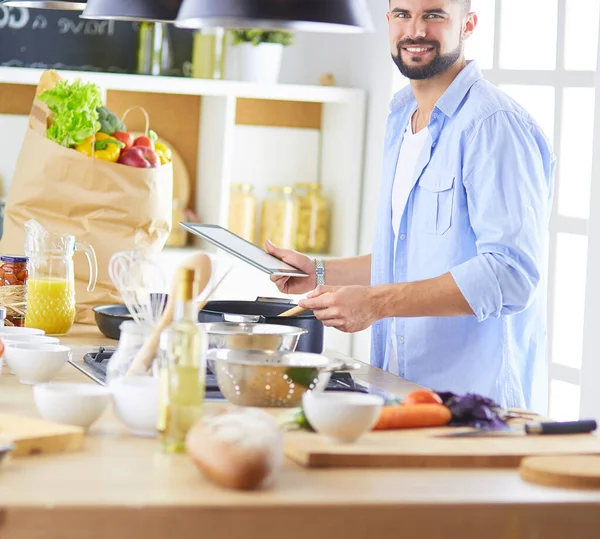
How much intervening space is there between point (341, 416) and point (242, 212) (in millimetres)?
3105

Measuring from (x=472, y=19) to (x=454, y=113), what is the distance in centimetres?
29

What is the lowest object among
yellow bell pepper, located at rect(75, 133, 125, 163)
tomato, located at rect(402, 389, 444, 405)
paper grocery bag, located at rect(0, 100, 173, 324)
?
tomato, located at rect(402, 389, 444, 405)

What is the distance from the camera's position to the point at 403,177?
9.02ft

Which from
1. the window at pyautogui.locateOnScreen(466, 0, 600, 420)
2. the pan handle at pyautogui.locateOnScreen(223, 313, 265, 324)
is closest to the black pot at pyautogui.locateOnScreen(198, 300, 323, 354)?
the pan handle at pyautogui.locateOnScreen(223, 313, 265, 324)

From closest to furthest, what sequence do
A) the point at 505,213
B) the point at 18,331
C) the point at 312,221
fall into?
the point at 18,331
the point at 505,213
the point at 312,221

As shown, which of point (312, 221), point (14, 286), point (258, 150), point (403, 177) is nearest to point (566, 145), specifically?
point (403, 177)

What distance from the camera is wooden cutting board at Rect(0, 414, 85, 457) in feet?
4.56

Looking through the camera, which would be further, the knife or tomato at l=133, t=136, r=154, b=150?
tomato at l=133, t=136, r=154, b=150

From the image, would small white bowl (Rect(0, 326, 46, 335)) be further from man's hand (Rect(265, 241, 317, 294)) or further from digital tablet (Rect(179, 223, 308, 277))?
man's hand (Rect(265, 241, 317, 294))

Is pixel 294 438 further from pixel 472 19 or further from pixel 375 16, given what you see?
pixel 375 16

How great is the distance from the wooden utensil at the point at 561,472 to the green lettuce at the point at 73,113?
5.74 feet

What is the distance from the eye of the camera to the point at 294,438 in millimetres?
1527

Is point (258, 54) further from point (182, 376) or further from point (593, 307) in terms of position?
point (182, 376)

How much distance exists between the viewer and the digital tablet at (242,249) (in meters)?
2.35
